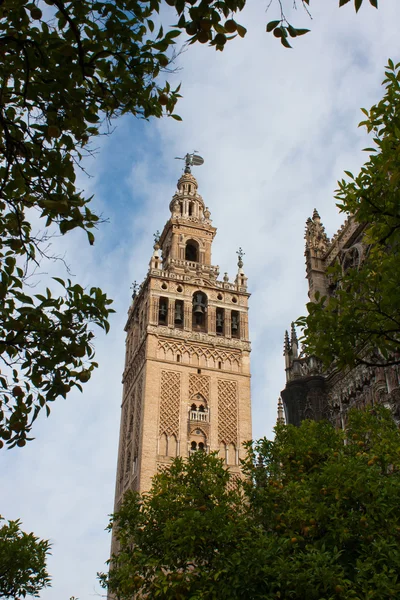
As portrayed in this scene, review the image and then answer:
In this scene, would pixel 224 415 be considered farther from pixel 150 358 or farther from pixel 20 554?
pixel 20 554

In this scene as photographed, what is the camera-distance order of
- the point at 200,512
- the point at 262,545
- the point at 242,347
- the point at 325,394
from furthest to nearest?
the point at 242,347, the point at 325,394, the point at 200,512, the point at 262,545

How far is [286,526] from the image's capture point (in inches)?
448

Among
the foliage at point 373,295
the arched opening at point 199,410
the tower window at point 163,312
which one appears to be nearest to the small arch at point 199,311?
the tower window at point 163,312

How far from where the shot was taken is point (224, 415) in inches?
1497

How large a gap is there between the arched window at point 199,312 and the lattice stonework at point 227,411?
13.3 ft

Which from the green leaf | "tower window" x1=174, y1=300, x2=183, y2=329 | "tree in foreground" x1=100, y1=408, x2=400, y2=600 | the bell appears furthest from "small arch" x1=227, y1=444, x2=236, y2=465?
the green leaf

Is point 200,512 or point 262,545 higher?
point 200,512

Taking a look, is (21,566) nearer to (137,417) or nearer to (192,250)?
(137,417)

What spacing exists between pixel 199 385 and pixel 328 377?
18508 millimetres

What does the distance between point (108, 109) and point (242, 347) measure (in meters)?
35.1

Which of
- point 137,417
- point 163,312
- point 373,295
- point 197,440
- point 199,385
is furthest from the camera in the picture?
point 163,312

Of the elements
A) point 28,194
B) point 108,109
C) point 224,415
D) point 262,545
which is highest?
point 224,415

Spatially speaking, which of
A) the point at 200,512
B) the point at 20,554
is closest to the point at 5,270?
the point at 200,512

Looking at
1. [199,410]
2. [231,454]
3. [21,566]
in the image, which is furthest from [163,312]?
[21,566]
